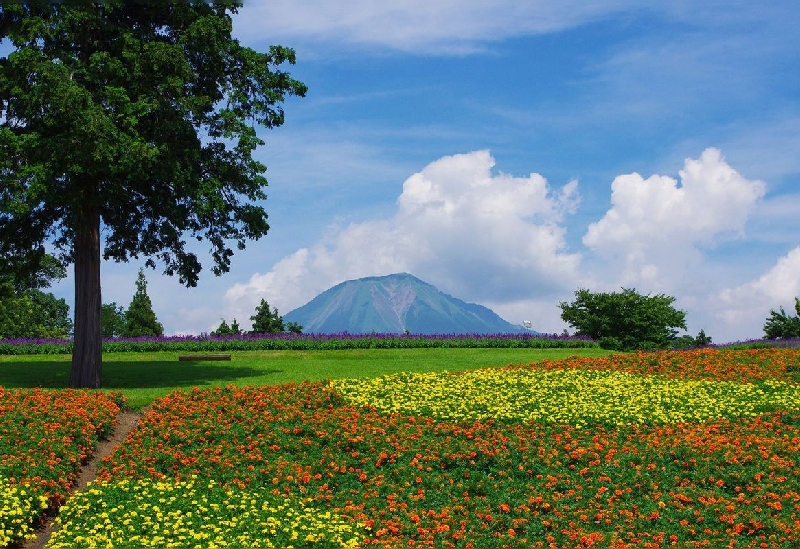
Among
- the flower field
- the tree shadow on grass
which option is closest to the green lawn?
the tree shadow on grass

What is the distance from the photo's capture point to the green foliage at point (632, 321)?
3878 centimetres

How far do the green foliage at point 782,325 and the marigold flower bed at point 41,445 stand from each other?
139ft

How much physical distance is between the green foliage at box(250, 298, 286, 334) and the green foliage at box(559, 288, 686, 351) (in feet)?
61.6

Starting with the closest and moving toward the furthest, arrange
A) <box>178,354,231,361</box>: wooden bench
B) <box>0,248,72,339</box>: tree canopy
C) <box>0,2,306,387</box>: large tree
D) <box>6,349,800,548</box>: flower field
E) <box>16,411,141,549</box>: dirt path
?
<box>6,349,800,548</box>: flower field, <box>16,411,141,549</box>: dirt path, <box>0,2,306,387</box>: large tree, <box>178,354,231,361</box>: wooden bench, <box>0,248,72,339</box>: tree canopy

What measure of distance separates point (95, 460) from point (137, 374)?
11329 millimetres

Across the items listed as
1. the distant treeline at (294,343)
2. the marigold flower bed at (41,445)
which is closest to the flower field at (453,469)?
the marigold flower bed at (41,445)

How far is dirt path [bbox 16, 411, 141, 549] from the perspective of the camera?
438 inches

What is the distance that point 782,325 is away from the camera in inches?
1891

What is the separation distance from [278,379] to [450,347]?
Answer: 50.8 ft

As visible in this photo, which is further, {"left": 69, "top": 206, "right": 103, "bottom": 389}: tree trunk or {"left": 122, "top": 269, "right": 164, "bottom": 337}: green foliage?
{"left": 122, "top": 269, "right": 164, "bottom": 337}: green foliage

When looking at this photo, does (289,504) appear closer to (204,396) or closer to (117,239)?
(204,396)

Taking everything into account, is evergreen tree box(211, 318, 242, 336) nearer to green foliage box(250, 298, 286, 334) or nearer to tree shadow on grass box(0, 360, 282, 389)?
green foliage box(250, 298, 286, 334)

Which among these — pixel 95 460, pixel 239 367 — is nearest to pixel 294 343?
pixel 239 367

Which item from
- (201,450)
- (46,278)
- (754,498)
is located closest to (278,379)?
(201,450)
